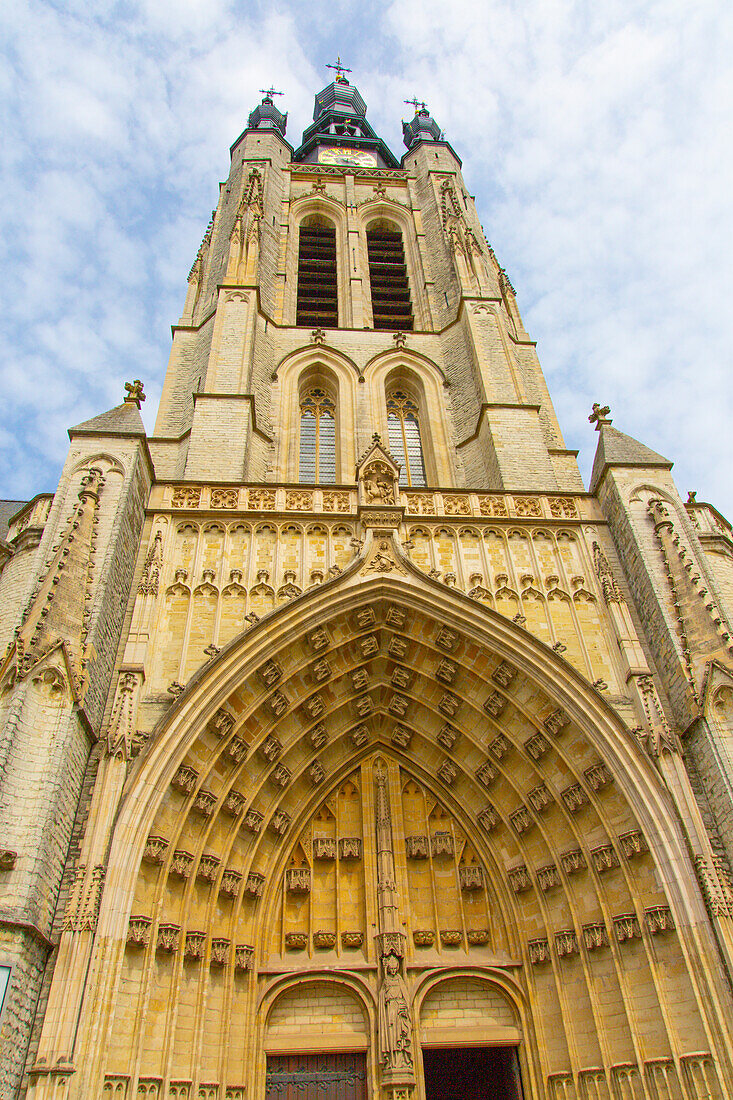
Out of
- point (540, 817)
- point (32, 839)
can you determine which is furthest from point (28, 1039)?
point (540, 817)

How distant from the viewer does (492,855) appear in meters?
9.41

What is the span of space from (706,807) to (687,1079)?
230cm

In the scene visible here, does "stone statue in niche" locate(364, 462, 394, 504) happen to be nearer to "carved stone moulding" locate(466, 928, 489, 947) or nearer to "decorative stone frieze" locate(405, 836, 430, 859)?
"decorative stone frieze" locate(405, 836, 430, 859)

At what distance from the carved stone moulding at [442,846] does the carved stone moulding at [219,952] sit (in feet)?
8.71

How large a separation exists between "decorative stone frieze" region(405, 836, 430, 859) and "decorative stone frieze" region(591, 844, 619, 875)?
6.85 feet

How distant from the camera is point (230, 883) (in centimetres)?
842

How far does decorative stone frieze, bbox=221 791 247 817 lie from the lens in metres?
8.60

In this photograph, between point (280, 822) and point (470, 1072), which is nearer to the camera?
point (470, 1072)

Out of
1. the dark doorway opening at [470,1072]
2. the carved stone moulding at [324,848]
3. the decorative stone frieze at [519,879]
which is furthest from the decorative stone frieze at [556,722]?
the dark doorway opening at [470,1072]

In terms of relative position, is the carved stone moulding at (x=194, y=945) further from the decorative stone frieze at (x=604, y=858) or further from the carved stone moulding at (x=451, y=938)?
the decorative stone frieze at (x=604, y=858)

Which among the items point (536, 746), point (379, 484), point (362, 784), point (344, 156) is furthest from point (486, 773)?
point (344, 156)

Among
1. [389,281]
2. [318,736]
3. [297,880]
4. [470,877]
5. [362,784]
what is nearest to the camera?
[297,880]

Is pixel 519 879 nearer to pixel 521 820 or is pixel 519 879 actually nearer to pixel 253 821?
pixel 521 820

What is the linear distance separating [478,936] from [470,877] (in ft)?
2.02
